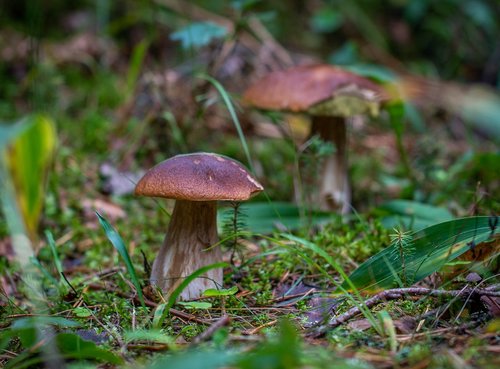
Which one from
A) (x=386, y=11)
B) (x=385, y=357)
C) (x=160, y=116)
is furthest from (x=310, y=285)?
(x=386, y=11)

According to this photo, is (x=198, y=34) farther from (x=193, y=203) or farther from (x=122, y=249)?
(x=122, y=249)

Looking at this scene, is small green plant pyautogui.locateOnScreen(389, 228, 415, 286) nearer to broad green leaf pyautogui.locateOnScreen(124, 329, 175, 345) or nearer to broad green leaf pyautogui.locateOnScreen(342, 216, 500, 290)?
broad green leaf pyautogui.locateOnScreen(342, 216, 500, 290)

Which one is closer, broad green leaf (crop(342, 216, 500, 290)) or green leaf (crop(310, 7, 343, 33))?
broad green leaf (crop(342, 216, 500, 290))

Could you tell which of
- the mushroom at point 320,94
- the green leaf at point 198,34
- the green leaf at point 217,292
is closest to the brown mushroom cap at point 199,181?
the green leaf at point 217,292

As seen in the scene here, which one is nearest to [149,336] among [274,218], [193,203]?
[193,203]

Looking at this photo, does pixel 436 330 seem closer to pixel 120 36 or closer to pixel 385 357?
pixel 385 357

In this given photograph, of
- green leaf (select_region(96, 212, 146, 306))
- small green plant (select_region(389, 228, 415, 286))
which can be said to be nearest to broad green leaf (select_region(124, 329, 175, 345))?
green leaf (select_region(96, 212, 146, 306))

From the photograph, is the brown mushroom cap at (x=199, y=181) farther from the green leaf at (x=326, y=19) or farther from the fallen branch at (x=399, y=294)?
the green leaf at (x=326, y=19)
